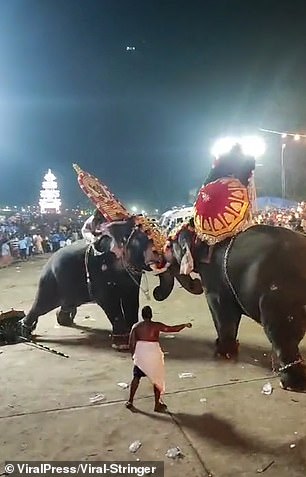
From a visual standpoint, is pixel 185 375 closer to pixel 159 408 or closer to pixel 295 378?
pixel 159 408

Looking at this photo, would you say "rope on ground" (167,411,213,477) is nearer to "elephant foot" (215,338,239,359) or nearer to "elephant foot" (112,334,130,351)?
"elephant foot" (215,338,239,359)

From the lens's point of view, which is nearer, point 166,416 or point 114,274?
point 166,416

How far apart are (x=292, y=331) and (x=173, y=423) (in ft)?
5.12

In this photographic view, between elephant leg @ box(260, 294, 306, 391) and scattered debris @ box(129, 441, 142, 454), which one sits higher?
elephant leg @ box(260, 294, 306, 391)

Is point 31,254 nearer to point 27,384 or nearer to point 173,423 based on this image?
point 27,384

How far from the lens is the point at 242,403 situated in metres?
5.08

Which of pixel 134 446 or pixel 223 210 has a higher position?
pixel 223 210

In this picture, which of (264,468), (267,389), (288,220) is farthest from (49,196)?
(264,468)

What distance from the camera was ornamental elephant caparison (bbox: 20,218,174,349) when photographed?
24.7ft

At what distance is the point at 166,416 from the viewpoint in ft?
15.9

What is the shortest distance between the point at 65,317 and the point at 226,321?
12.6 ft

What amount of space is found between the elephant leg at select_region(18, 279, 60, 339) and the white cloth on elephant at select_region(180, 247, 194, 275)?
104 inches

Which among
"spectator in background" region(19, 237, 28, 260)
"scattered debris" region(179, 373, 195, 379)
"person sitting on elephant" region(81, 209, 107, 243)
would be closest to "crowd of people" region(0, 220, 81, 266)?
"spectator in background" region(19, 237, 28, 260)

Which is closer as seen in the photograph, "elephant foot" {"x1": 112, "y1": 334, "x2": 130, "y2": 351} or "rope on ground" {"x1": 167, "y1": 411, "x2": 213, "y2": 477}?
"rope on ground" {"x1": 167, "y1": 411, "x2": 213, "y2": 477}
